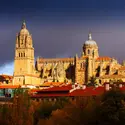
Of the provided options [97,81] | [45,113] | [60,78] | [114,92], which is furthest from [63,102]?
[60,78]

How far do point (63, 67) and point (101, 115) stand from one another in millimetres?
81791

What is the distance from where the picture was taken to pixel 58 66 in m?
123

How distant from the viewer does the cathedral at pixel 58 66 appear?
118 meters

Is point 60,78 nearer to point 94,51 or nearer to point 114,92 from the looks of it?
point 94,51

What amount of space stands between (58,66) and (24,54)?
8338 millimetres

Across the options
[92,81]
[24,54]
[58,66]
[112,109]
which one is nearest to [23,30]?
[24,54]

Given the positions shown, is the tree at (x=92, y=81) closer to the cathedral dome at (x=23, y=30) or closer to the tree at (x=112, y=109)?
the cathedral dome at (x=23, y=30)

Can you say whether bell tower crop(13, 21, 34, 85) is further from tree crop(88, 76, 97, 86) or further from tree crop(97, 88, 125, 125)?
tree crop(97, 88, 125, 125)

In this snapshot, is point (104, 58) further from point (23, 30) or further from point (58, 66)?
point (23, 30)

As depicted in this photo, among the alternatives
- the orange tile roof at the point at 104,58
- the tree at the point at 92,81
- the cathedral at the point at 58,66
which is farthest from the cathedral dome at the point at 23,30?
the tree at the point at 92,81

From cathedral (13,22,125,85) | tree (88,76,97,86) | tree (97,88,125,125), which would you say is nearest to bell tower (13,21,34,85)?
cathedral (13,22,125,85)

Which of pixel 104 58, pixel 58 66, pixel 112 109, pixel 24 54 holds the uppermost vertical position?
pixel 24 54

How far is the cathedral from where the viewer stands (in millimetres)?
117938

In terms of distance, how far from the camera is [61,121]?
4666 cm
